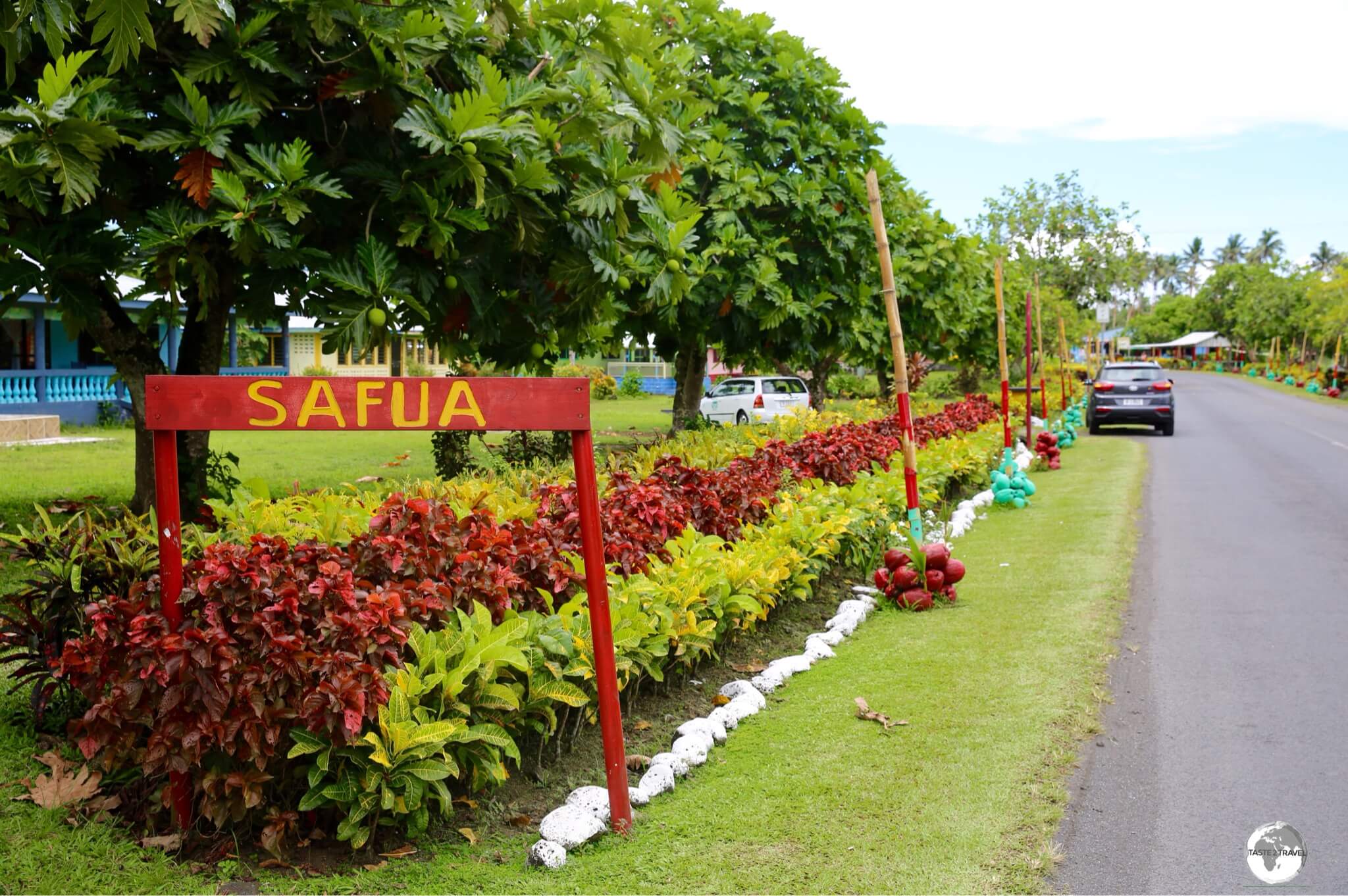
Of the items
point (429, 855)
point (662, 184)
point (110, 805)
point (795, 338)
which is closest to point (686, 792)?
point (429, 855)

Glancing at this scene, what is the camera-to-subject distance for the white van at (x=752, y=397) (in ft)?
77.5

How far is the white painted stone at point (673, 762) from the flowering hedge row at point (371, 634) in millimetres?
382

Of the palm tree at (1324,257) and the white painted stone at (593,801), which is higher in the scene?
the palm tree at (1324,257)

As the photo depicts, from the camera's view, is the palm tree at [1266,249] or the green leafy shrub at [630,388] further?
the palm tree at [1266,249]

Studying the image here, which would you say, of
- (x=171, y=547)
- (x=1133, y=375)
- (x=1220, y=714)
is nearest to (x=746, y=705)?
(x=1220, y=714)

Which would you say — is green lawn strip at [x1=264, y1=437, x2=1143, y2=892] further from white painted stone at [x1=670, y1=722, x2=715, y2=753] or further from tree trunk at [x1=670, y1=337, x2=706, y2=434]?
tree trunk at [x1=670, y1=337, x2=706, y2=434]

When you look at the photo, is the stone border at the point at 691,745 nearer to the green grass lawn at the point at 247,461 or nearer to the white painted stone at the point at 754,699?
the white painted stone at the point at 754,699

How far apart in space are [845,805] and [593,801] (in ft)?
3.05

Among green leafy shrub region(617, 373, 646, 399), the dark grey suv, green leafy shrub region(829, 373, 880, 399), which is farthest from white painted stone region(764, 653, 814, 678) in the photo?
green leafy shrub region(617, 373, 646, 399)

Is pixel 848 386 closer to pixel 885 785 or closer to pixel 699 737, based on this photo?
pixel 699 737

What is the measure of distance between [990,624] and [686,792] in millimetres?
3084

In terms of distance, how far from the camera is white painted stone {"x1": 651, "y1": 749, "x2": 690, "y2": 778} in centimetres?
421

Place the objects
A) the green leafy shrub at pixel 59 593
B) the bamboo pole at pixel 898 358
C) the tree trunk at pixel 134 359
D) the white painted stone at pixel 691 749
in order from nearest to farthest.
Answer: the green leafy shrub at pixel 59 593, the white painted stone at pixel 691 749, the bamboo pole at pixel 898 358, the tree trunk at pixel 134 359

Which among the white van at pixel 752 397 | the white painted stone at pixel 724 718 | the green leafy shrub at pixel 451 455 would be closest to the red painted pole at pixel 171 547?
the white painted stone at pixel 724 718
